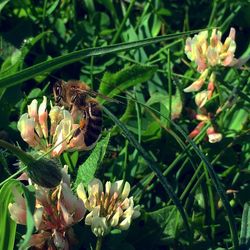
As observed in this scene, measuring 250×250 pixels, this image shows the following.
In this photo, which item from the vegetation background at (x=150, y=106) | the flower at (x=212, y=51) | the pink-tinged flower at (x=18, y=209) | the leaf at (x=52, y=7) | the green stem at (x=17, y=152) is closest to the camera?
the green stem at (x=17, y=152)

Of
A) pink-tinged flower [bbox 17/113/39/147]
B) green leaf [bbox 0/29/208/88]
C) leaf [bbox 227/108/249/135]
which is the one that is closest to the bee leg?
pink-tinged flower [bbox 17/113/39/147]

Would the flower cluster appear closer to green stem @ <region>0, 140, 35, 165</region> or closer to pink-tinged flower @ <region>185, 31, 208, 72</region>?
pink-tinged flower @ <region>185, 31, 208, 72</region>

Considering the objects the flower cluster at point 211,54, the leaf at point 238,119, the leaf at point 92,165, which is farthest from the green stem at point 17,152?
the leaf at point 238,119

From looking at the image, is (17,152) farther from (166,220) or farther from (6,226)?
(166,220)

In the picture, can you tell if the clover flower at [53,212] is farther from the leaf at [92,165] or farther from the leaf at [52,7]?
the leaf at [52,7]

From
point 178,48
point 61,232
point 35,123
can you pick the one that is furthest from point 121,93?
point 61,232

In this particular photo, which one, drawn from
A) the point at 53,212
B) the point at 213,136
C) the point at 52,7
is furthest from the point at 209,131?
the point at 52,7
